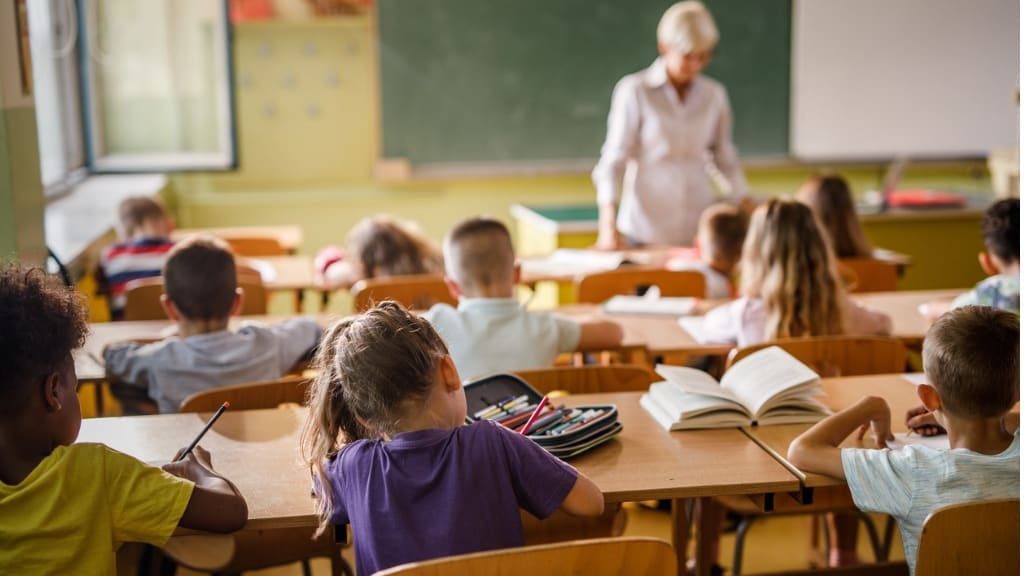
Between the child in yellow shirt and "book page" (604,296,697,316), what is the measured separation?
1968 mm

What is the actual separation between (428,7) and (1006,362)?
4890 millimetres

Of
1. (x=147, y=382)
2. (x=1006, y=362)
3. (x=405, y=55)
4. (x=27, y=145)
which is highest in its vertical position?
(x=405, y=55)

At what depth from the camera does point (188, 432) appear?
7.47 feet

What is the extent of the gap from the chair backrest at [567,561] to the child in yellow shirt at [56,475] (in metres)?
0.47

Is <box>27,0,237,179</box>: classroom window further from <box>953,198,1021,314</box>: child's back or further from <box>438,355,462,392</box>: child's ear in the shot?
<box>438,355,462,392</box>: child's ear

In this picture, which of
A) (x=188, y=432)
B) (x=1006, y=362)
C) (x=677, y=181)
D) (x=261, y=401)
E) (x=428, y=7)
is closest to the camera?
(x=1006, y=362)

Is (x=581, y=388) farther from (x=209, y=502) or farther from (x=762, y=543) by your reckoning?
(x=762, y=543)

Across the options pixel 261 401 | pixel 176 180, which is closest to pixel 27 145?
pixel 261 401

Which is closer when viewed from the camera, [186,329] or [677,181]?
[186,329]

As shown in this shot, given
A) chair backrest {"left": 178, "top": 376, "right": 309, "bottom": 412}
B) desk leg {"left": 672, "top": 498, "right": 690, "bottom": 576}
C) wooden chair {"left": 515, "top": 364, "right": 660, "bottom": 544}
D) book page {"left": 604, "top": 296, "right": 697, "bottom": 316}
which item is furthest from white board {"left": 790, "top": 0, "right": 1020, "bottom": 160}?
chair backrest {"left": 178, "top": 376, "right": 309, "bottom": 412}

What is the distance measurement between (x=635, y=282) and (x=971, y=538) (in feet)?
7.33

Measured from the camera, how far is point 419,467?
172cm

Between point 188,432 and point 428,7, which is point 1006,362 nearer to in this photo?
point 188,432

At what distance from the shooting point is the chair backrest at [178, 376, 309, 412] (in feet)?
7.96
